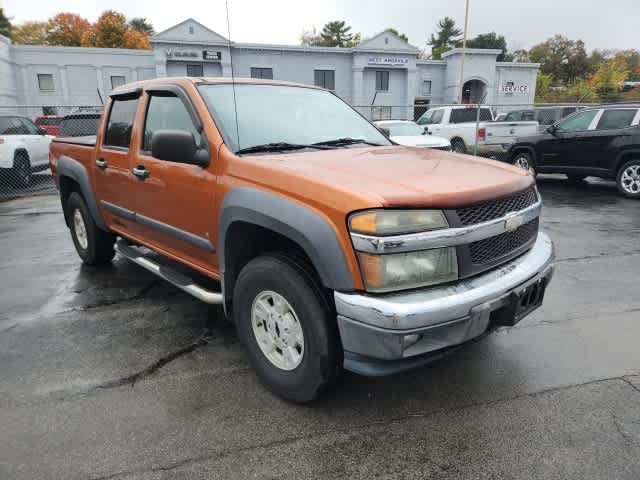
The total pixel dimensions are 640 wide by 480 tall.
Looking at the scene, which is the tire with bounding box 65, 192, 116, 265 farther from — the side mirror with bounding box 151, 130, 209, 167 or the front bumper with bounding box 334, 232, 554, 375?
the front bumper with bounding box 334, 232, 554, 375

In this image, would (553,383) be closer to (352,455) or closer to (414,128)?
(352,455)

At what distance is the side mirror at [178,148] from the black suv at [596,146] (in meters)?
8.97

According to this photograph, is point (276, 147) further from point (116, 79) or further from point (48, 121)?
point (116, 79)

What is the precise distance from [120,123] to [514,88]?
41552mm

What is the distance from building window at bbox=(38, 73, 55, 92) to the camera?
108 ft

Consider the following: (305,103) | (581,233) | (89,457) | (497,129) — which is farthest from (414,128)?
(89,457)

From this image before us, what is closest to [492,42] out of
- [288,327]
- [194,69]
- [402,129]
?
[194,69]

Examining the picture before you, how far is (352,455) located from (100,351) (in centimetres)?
206

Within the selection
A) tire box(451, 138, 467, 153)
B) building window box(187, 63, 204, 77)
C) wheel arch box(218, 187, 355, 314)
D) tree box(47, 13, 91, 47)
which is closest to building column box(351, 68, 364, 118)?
building window box(187, 63, 204, 77)

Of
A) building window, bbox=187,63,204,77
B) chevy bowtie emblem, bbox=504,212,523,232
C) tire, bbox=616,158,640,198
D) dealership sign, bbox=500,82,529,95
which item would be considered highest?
building window, bbox=187,63,204,77

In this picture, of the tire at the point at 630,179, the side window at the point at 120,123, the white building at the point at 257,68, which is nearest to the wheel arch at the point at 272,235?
the side window at the point at 120,123

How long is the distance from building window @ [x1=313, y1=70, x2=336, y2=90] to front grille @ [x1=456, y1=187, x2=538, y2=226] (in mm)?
34549

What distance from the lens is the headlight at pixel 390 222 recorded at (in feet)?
7.25

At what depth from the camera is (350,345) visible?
230 cm
